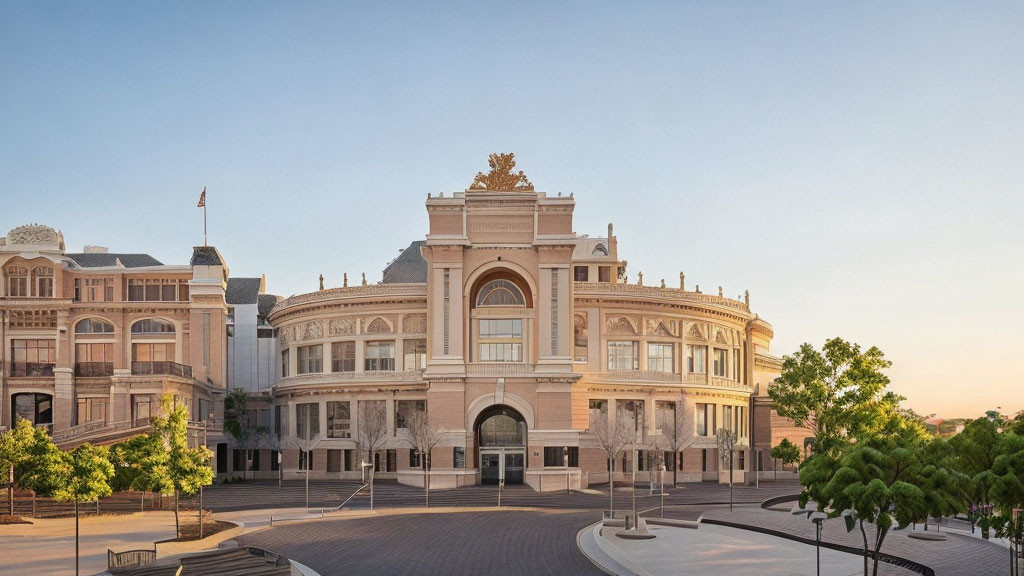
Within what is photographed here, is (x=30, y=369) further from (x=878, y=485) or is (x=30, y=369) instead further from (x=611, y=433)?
(x=878, y=485)

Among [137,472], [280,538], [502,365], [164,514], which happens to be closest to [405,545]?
[280,538]

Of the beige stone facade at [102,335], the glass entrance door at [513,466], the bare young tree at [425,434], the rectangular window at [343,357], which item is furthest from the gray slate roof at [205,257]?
the glass entrance door at [513,466]

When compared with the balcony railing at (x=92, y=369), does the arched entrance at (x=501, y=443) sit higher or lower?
lower

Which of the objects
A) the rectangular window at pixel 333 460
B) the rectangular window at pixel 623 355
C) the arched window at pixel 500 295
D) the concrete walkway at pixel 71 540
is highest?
the arched window at pixel 500 295

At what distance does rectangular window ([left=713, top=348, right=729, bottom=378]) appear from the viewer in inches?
3344

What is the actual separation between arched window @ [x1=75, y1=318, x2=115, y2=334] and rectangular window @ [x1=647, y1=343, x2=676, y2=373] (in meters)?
44.0

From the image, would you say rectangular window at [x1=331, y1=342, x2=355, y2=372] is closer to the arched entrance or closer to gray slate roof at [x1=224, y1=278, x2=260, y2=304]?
gray slate roof at [x1=224, y1=278, x2=260, y2=304]

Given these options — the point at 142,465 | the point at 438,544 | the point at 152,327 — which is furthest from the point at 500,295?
the point at 142,465

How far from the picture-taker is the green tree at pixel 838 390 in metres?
67.1

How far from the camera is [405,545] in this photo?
39.0 m

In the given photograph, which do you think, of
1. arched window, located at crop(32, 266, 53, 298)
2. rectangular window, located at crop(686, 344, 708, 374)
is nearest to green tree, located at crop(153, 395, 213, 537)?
arched window, located at crop(32, 266, 53, 298)

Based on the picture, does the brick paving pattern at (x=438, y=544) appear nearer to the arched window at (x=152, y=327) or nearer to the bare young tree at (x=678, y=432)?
the bare young tree at (x=678, y=432)

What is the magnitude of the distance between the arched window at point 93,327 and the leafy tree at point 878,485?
206ft

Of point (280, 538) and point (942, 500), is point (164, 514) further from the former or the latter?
point (942, 500)
